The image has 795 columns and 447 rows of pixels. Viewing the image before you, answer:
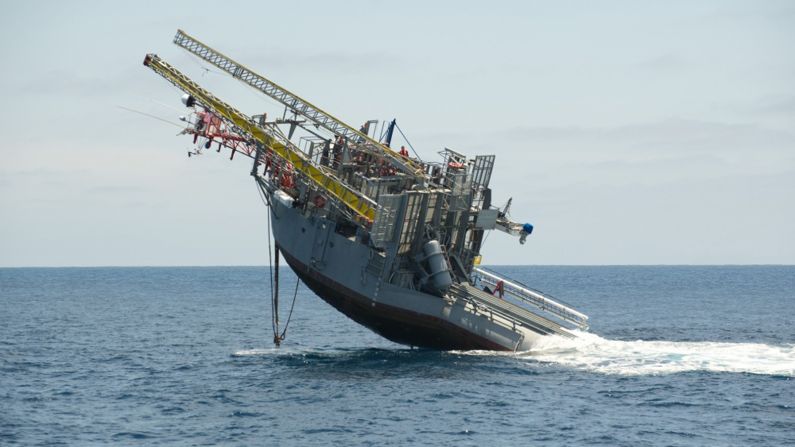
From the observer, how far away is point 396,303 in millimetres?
52125

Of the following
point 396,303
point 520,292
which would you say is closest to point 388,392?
point 396,303

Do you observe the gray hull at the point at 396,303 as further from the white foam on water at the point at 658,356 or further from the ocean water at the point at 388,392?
the white foam on water at the point at 658,356

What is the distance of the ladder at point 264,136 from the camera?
51812mm

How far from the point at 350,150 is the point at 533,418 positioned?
2182 cm

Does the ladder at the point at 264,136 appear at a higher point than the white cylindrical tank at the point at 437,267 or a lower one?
higher

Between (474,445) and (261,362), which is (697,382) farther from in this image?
(261,362)

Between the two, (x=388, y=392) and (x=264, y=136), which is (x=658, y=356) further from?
(x=264, y=136)

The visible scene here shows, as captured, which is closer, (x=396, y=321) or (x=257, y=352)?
(x=396, y=321)

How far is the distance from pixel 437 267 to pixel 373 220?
452cm

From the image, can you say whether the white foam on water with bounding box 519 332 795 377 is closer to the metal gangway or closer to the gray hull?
the gray hull

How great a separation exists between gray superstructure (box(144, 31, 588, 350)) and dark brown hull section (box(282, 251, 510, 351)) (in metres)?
0.07

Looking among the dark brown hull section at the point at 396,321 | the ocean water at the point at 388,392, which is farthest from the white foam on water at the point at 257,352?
the dark brown hull section at the point at 396,321

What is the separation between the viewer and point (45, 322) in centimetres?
8694

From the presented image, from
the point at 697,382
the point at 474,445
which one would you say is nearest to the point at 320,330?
the point at 697,382
